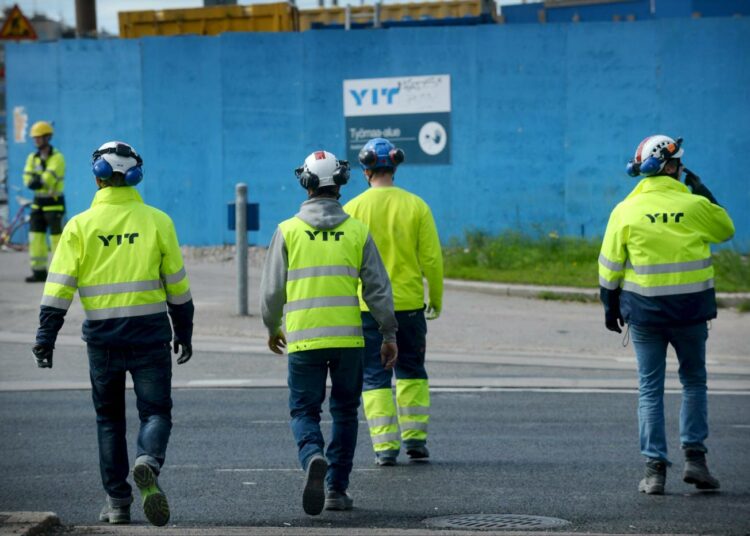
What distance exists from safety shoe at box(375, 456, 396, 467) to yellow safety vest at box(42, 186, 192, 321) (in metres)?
2.14

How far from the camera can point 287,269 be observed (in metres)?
7.39

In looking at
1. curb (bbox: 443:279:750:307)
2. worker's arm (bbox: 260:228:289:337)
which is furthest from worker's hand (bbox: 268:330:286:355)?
curb (bbox: 443:279:750:307)

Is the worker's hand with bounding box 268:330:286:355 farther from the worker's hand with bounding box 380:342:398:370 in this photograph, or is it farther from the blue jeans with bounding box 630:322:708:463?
the blue jeans with bounding box 630:322:708:463

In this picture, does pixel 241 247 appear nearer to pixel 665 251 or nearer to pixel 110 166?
pixel 665 251

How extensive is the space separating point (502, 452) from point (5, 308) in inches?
368

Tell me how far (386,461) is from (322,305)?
1758 millimetres

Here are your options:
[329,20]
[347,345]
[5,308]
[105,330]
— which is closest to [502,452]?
[347,345]

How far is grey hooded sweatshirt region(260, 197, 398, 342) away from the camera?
7.36 m

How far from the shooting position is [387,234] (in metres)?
8.80

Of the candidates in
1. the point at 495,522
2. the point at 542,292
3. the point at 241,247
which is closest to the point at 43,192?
the point at 241,247

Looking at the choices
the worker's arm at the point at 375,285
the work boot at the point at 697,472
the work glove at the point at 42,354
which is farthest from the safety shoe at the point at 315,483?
the work boot at the point at 697,472

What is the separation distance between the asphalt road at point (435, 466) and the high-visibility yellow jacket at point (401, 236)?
3.59 ft

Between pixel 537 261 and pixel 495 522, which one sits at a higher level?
pixel 495 522

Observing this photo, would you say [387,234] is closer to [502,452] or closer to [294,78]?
[502,452]
